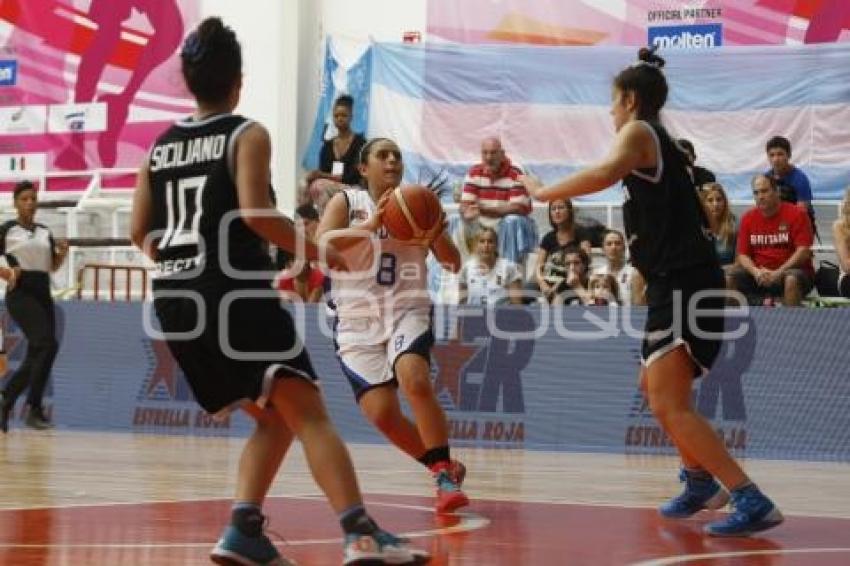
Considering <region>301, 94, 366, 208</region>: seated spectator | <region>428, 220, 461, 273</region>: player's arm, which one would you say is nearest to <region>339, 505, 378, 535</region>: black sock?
<region>428, 220, 461, 273</region>: player's arm

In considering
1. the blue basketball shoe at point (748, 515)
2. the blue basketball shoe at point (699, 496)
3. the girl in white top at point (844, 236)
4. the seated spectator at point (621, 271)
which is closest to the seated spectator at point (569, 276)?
the seated spectator at point (621, 271)

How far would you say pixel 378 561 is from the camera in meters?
5.27

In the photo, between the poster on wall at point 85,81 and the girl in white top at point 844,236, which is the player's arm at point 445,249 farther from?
the poster on wall at point 85,81

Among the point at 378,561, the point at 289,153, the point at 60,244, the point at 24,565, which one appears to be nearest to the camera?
the point at 378,561

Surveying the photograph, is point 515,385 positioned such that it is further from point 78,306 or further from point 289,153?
point 289,153

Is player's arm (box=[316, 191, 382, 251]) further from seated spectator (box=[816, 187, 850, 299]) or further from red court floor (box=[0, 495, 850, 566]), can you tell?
seated spectator (box=[816, 187, 850, 299])

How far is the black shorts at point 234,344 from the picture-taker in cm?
539

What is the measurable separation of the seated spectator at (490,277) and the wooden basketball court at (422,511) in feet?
7.25

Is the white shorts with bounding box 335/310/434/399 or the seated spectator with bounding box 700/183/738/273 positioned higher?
the seated spectator with bounding box 700/183/738/273

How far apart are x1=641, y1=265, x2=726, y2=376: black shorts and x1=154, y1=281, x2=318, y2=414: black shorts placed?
2235 mm

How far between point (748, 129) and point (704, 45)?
1.60 metres

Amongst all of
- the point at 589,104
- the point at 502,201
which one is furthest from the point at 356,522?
the point at 589,104

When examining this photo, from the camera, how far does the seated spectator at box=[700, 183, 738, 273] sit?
1362 cm

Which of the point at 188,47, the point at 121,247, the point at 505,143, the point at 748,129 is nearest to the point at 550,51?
the point at 505,143
